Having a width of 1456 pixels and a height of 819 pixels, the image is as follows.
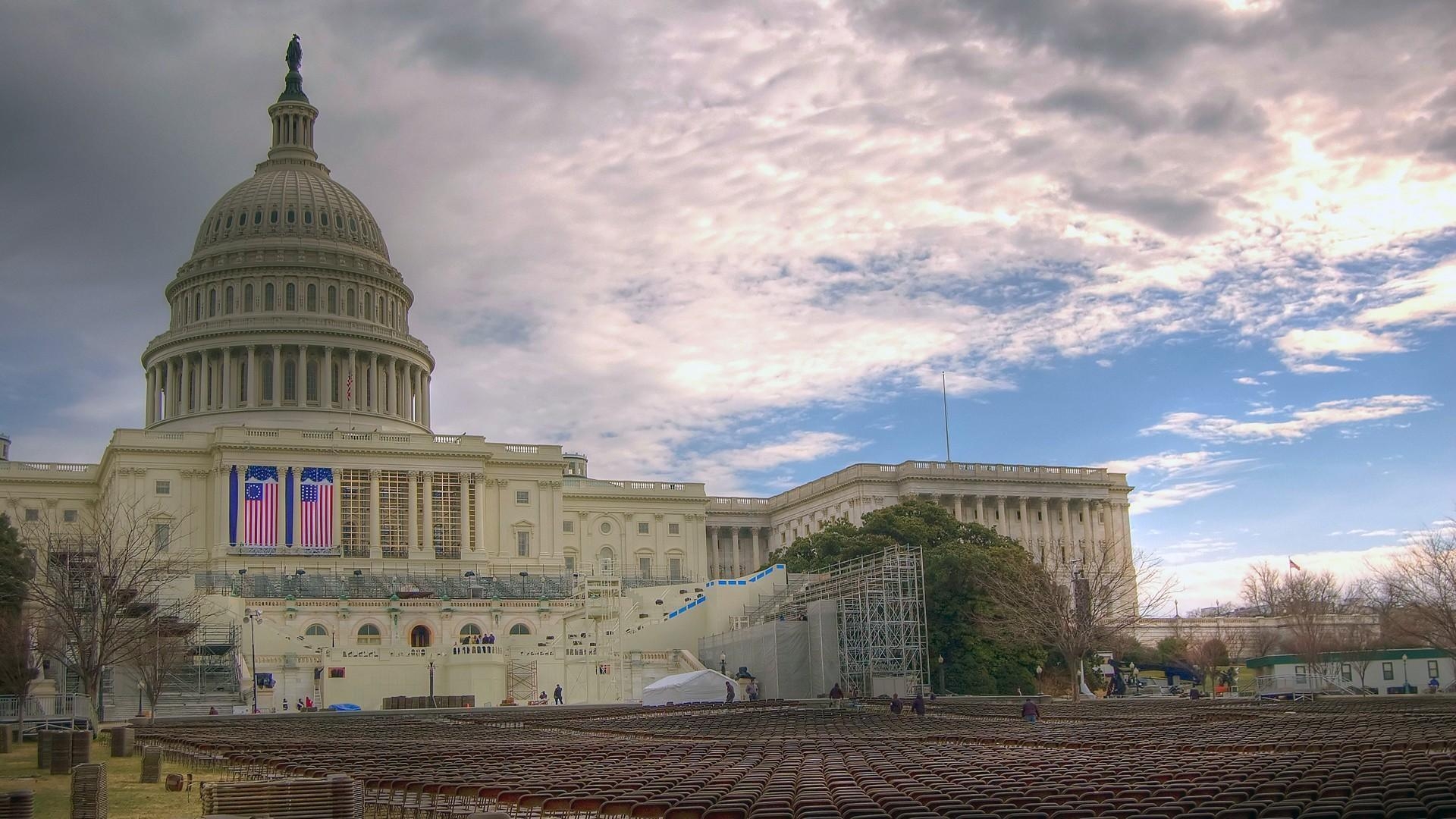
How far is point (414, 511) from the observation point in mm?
Answer: 109125

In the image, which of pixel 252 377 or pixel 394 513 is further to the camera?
pixel 252 377

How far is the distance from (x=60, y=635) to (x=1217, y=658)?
239 feet

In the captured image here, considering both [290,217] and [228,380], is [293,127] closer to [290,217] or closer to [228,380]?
[290,217]

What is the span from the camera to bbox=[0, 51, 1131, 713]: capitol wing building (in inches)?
3125

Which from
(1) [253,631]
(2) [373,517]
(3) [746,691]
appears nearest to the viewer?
(3) [746,691]

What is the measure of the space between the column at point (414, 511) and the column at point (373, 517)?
2.13m

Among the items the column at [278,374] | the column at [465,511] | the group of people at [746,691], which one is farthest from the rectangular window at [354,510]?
the group of people at [746,691]

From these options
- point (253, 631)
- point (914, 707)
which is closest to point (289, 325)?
point (253, 631)

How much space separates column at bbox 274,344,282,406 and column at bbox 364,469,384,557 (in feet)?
51.8

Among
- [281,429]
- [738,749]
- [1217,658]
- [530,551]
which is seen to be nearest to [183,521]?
[281,429]

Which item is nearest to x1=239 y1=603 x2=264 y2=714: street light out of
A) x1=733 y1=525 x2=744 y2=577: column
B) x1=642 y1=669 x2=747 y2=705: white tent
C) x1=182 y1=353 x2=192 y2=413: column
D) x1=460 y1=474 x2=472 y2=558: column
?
x1=642 y1=669 x2=747 y2=705: white tent

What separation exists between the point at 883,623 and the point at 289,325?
66.3 metres

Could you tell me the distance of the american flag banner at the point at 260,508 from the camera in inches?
4043

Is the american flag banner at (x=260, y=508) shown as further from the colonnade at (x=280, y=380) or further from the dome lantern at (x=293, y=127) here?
the dome lantern at (x=293, y=127)
